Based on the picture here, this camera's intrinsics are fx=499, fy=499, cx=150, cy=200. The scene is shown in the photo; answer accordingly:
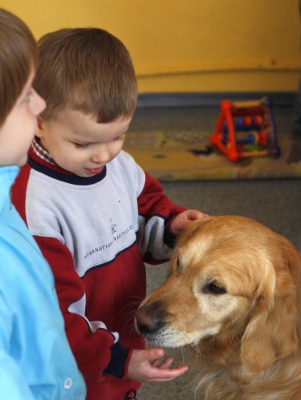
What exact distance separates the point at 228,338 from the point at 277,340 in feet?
0.44

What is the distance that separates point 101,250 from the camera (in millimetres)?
1172

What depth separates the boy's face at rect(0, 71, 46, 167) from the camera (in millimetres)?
735

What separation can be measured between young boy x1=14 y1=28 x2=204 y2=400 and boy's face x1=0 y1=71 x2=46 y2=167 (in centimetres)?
21

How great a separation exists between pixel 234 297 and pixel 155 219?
0.30 meters

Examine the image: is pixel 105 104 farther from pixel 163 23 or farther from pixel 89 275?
pixel 163 23

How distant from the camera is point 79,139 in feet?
3.31

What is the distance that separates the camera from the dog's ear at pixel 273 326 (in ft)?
3.80

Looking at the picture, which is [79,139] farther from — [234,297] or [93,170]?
[234,297]

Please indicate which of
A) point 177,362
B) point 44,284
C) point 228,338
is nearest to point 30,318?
point 44,284

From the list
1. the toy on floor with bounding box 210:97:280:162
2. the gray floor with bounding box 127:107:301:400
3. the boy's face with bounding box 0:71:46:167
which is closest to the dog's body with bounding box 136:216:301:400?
the boy's face with bounding box 0:71:46:167

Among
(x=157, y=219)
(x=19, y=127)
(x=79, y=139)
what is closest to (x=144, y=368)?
(x=157, y=219)

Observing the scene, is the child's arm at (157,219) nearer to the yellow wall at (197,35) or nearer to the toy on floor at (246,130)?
the toy on floor at (246,130)

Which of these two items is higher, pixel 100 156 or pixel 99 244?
pixel 100 156

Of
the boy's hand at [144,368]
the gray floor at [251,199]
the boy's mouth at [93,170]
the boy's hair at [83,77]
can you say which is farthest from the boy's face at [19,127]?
the gray floor at [251,199]
